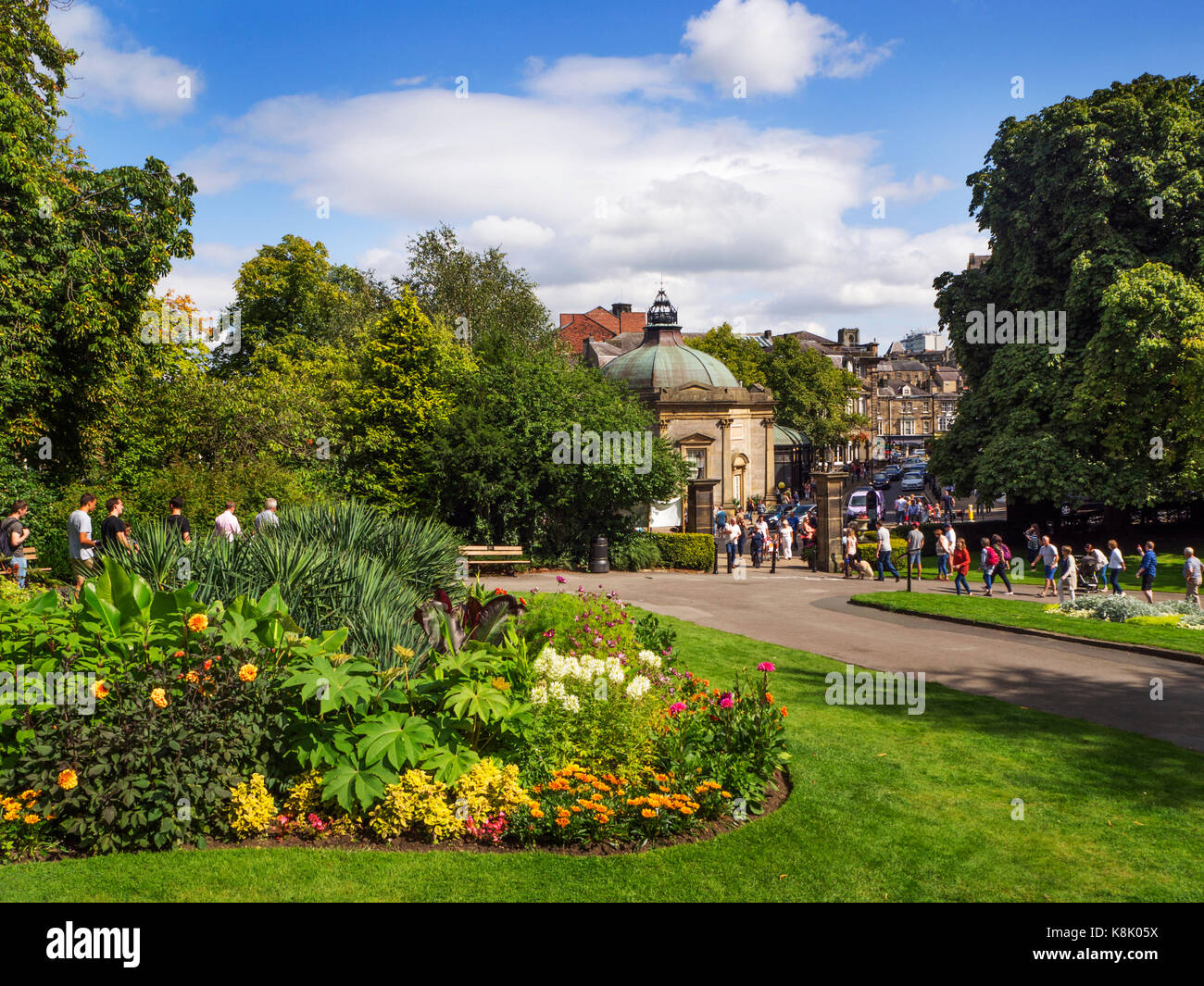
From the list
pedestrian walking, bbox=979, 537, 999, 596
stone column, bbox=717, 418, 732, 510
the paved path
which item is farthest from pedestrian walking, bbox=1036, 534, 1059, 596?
stone column, bbox=717, 418, 732, 510

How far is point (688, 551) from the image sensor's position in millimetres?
28875

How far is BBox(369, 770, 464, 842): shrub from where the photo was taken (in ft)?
19.2

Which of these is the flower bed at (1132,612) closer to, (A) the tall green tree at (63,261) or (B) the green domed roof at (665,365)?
(A) the tall green tree at (63,261)

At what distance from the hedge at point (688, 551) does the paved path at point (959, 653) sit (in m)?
5.20

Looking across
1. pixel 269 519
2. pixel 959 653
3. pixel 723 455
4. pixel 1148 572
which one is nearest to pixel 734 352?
pixel 723 455

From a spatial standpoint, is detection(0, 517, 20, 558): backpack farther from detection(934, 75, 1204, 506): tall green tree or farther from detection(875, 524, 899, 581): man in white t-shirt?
detection(934, 75, 1204, 506): tall green tree

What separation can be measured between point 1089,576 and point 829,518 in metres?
7.65

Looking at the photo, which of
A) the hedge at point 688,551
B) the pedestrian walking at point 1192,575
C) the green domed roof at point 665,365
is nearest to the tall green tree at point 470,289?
the green domed roof at point 665,365

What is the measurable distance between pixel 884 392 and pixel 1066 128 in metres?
108

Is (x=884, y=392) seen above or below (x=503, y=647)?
above
